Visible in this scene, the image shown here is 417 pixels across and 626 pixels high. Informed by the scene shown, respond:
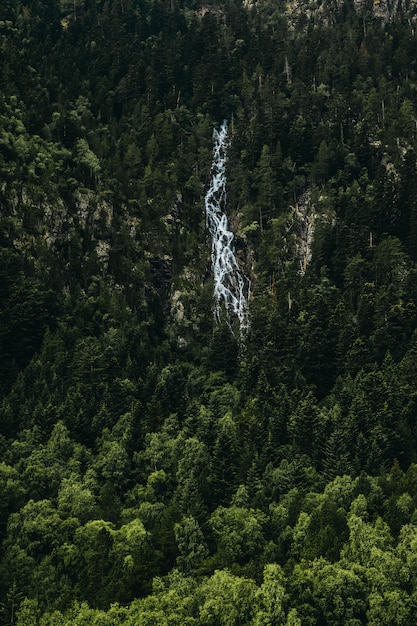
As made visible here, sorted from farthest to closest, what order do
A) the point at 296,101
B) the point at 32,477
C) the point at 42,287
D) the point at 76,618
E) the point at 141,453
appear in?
the point at 296,101 → the point at 42,287 → the point at 141,453 → the point at 32,477 → the point at 76,618

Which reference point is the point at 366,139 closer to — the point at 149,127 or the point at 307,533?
the point at 149,127

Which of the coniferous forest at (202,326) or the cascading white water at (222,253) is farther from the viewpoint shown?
the cascading white water at (222,253)

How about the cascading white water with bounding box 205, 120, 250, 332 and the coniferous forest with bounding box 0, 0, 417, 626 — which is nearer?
the coniferous forest with bounding box 0, 0, 417, 626

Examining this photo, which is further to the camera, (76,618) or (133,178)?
(133,178)

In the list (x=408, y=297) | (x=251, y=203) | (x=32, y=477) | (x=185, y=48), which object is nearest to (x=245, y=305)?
(x=251, y=203)
